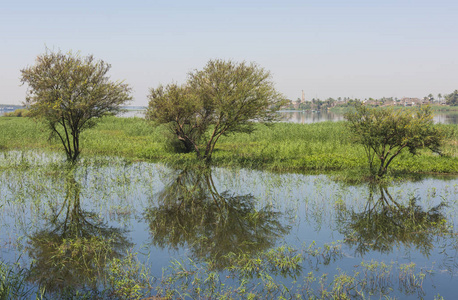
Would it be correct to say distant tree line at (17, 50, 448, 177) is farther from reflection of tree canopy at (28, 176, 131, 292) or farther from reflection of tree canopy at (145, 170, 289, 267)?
reflection of tree canopy at (28, 176, 131, 292)

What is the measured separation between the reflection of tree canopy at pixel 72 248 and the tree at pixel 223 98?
11.8 metres

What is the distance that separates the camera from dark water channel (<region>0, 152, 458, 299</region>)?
9844mm

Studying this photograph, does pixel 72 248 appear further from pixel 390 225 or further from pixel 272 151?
pixel 272 151

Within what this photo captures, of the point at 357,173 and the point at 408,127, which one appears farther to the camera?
A: the point at 357,173

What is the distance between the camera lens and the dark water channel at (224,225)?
388 inches

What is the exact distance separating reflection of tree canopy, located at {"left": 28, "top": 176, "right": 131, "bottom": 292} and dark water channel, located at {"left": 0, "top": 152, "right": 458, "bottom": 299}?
0.03 metres

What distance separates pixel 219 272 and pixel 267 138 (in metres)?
27.5

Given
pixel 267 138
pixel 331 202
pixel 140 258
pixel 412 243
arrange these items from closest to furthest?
pixel 140 258 < pixel 412 243 < pixel 331 202 < pixel 267 138

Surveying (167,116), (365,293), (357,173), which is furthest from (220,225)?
(167,116)

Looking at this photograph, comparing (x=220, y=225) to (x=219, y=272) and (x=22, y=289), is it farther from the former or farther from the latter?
(x=22, y=289)

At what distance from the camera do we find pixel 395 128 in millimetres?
19797

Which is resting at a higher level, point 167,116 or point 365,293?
point 167,116

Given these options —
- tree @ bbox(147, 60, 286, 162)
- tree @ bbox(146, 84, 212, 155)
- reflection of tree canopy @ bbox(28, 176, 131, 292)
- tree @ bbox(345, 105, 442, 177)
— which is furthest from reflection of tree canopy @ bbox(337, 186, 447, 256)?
tree @ bbox(146, 84, 212, 155)

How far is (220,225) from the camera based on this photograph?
44.0 feet
